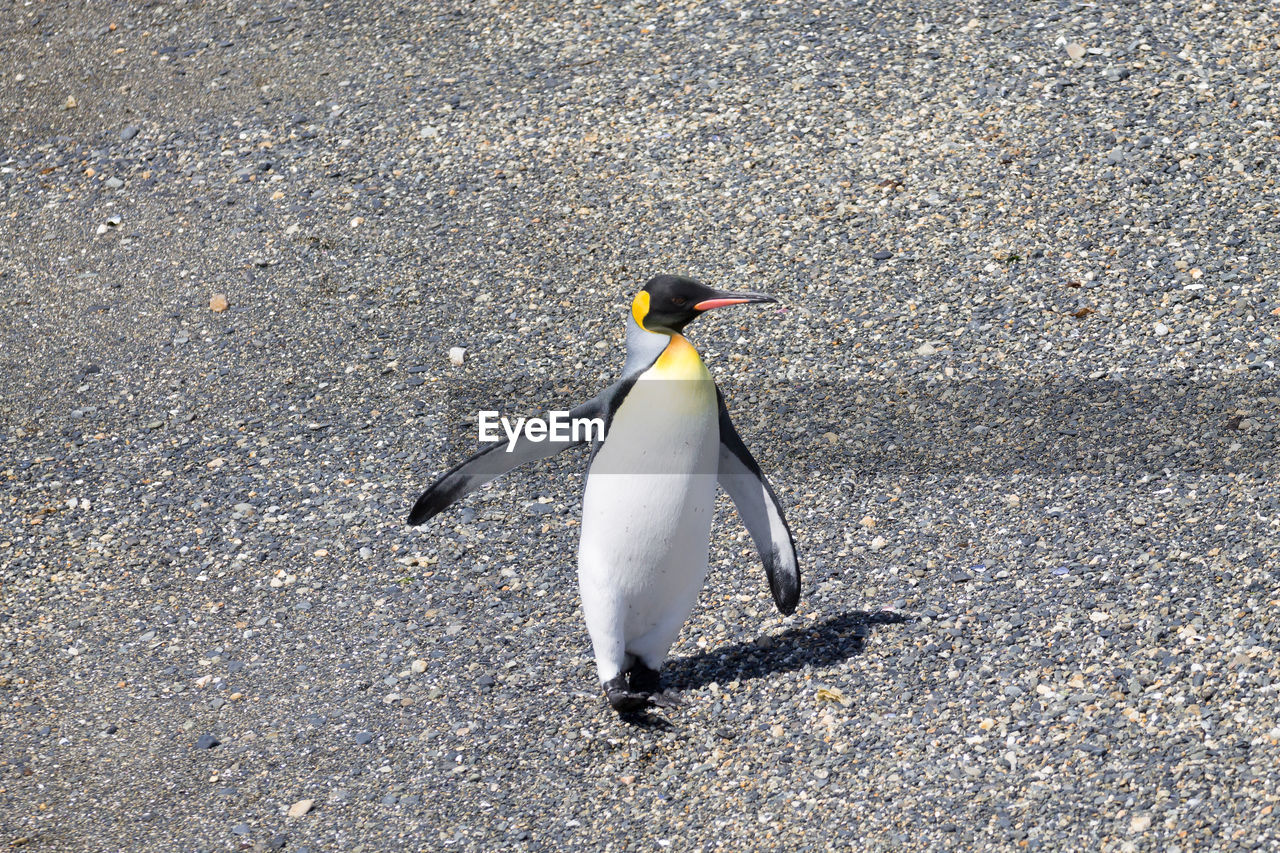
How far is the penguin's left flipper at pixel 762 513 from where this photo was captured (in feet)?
13.3

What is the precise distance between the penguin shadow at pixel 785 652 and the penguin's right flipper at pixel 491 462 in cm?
83

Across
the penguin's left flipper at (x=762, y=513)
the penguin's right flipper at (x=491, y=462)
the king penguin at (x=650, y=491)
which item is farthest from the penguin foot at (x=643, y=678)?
the penguin's right flipper at (x=491, y=462)

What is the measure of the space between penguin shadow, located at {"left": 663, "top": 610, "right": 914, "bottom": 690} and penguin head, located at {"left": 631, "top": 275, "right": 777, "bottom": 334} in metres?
1.08

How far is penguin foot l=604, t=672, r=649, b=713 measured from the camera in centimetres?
397

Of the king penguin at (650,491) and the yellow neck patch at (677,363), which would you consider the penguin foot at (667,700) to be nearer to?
the king penguin at (650,491)

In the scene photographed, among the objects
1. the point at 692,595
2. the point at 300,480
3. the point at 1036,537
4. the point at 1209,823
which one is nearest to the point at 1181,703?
the point at 1209,823

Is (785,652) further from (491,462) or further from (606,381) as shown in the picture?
(606,381)

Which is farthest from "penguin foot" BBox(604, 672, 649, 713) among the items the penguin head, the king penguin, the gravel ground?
the penguin head

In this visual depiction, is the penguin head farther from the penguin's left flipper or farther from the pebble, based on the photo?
the pebble

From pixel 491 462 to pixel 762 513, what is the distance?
2.78 feet

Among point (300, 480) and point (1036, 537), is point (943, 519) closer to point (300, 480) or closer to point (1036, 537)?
point (1036, 537)

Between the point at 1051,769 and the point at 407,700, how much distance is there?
194cm

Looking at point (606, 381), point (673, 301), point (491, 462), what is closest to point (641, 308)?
point (673, 301)

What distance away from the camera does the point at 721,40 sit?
25.1ft
